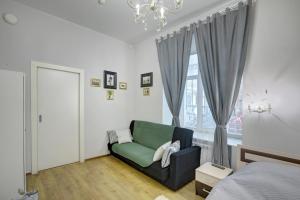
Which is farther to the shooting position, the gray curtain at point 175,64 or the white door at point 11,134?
the gray curtain at point 175,64

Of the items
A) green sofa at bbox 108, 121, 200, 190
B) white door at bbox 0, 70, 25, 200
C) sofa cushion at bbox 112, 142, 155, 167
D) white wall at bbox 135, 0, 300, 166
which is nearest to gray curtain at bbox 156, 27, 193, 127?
green sofa at bbox 108, 121, 200, 190

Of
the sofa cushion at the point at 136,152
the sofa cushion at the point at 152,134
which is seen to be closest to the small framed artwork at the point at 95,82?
the sofa cushion at the point at 152,134

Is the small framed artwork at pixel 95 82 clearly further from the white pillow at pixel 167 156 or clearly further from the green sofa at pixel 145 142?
the white pillow at pixel 167 156

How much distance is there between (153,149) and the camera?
3020 mm

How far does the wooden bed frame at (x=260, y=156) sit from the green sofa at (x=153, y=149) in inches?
26.7

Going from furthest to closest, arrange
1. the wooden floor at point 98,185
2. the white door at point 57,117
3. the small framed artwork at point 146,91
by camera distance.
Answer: the small framed artwork at point 146,91 → the white door at point 57,117 → the wooden floor at point 98,185

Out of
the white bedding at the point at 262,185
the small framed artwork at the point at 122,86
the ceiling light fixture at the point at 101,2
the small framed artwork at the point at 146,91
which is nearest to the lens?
the white bedding at the point at 262,185

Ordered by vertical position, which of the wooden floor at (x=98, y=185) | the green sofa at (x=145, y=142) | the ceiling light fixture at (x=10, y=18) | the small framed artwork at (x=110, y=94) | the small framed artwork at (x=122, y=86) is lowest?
the wooden floor at (x=98, y=185)

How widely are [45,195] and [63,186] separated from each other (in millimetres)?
251

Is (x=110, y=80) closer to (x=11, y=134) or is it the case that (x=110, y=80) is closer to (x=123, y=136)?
(x=123, y=136)

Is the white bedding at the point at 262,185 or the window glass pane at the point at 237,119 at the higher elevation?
the window glass pane at the point at 237,119

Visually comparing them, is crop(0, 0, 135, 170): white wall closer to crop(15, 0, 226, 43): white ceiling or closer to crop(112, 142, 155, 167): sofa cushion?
crop(15, 0, 226, 43): white ceiling

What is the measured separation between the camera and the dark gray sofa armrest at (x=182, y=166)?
2129mm

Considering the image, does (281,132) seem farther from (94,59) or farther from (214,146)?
(94,59)
